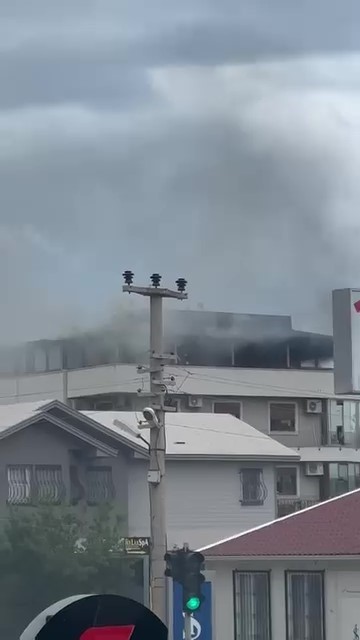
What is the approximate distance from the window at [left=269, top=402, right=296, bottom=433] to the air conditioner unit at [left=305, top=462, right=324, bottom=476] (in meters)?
1.90

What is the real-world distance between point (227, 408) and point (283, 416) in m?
2.57

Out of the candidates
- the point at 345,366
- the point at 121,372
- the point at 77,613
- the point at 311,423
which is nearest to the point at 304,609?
the point at 345,366

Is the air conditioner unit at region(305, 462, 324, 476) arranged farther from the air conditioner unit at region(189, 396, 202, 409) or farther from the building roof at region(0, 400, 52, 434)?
the building roof at region(0, 400, 52, 434)

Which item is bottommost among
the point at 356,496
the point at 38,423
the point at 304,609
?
the point at 304,609

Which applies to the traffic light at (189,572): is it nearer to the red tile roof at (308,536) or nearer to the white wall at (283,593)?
the red tile roof at (308,536)

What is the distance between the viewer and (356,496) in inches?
1203

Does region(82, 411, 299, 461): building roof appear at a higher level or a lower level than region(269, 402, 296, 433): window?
lower

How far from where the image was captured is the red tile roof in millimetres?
28547

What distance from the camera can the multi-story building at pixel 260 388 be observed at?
51531mm

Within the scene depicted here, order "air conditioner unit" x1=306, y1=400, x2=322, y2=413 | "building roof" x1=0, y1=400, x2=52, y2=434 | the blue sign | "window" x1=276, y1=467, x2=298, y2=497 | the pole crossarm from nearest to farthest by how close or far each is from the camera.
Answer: the blue sign
the pole crossarm
"building roof" x1=0, y1=400, x2=52, y2=434
"window" x1=276, y1=467, x2=298, y2=497
"air conditioner unit" x1=306, y1=400, x2=322, y2=413

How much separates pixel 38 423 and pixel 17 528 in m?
4.80

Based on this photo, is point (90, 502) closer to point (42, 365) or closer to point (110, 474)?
point (110, 474)

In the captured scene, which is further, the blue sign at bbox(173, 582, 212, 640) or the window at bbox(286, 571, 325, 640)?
the window at bbox(286, 571, 325, 640)

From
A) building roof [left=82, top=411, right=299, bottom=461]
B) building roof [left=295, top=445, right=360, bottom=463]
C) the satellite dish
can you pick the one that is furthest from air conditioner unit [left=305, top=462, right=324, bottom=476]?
the satellite dish
